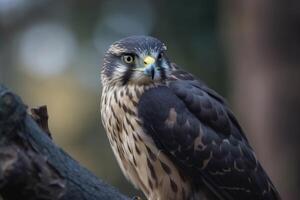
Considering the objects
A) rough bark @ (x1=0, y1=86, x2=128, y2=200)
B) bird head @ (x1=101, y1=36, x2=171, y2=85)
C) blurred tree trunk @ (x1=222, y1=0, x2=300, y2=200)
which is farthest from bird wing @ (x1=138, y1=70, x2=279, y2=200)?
blurred tree trunk @ (x1=222, y1=0, x2=300, y2=200)

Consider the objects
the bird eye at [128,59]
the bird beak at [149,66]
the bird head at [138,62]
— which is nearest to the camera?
the bird beak at [149,66]

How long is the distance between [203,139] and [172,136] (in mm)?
242

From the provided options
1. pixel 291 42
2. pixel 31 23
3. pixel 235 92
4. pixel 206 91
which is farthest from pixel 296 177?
pixel 31 23

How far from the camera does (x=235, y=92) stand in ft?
35.8

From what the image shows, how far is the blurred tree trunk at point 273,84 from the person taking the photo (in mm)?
9156

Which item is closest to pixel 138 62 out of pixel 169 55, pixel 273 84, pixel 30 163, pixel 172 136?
pixel 172 136

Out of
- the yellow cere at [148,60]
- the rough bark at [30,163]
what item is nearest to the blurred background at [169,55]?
the yellow cere at [148,60]

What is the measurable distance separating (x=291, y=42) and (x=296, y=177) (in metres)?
1.46

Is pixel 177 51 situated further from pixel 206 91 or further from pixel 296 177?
pixel 206 91

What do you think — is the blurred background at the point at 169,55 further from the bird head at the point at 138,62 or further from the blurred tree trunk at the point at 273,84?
the bird head at the point at 138,62

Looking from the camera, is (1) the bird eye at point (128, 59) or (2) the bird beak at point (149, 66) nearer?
(2) the bird beak at point (149, 66)

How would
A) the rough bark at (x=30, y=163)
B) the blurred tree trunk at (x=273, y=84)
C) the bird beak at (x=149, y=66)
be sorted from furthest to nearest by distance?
the blurred tree trunk at (x=273, y=84) < the bird beak at (x=149, y=66) < the rough bark at (x=30, y=163)

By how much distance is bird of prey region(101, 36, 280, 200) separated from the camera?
6.06 m

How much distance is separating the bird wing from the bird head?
116 millimetres
